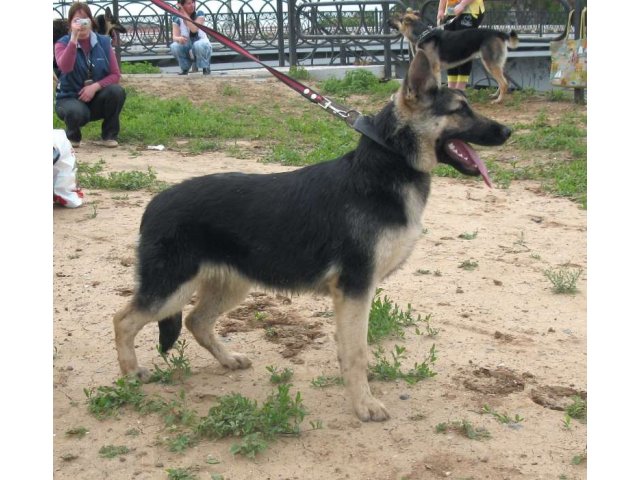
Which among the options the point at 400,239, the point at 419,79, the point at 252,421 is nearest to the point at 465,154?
the point at 419,79

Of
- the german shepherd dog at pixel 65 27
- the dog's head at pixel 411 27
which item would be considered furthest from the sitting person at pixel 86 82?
the dog's head at pixel 411 27

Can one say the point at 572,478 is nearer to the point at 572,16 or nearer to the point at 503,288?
the point at 503,288

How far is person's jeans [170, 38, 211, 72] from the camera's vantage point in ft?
52.1

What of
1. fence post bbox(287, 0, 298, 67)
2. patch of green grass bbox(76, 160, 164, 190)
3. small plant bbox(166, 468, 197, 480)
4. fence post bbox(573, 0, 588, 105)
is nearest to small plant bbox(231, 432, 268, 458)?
small plant bbox(166, 468, 197, 480)

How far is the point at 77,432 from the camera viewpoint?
414cm

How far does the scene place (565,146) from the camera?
419 inches

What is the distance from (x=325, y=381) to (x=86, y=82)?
7.56 metres

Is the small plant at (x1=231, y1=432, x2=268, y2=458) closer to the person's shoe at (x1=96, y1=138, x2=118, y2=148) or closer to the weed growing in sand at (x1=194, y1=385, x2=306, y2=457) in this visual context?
the weed growing in sand at (x1=194, y1=385, x2=306, y2=457)

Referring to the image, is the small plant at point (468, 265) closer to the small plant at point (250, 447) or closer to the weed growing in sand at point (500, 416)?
the weed growing in sand at point (500, 416)

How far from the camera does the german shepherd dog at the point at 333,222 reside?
13.8 feet

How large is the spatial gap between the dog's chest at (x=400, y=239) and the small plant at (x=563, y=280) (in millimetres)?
2158

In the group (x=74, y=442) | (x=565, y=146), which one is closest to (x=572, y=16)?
(x=565, y=146)

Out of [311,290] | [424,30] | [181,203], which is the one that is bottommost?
[311,290]

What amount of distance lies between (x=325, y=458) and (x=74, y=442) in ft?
4.23
